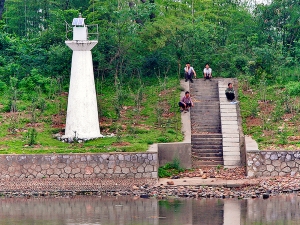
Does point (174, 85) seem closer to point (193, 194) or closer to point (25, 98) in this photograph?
point (25, 98)

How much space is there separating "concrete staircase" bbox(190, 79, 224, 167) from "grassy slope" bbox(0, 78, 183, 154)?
0.66 metres

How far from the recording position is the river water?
24.5m

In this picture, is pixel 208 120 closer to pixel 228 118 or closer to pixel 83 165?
pixel 228 118

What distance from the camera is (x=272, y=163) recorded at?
29.9 metres

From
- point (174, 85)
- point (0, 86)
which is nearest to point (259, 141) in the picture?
point (174, 85)

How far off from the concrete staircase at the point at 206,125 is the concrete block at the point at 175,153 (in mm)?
448

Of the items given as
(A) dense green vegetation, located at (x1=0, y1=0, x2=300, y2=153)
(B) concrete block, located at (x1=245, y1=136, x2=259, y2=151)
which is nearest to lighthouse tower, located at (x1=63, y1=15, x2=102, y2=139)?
(A) dense green vegetation, located at (x1=0, y1=0, x2=300, y2=153)

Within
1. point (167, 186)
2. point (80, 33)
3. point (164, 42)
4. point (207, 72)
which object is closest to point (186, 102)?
point (207, 72)

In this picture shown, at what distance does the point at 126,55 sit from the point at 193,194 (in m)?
10.8

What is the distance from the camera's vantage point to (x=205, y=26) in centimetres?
3900

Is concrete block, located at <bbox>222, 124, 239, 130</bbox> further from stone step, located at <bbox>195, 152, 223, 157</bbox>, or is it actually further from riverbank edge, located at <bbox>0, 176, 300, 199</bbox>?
riverbank edge, located at <bbox>0, 176, 300, 199</bbox>

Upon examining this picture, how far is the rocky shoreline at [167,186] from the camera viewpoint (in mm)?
28359

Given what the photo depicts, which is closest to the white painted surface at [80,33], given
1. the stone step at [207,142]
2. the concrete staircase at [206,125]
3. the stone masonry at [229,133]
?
the concrete staircase at [206,125]

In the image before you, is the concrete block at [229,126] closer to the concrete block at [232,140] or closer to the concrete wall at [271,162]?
the concrete block at [232,140]
